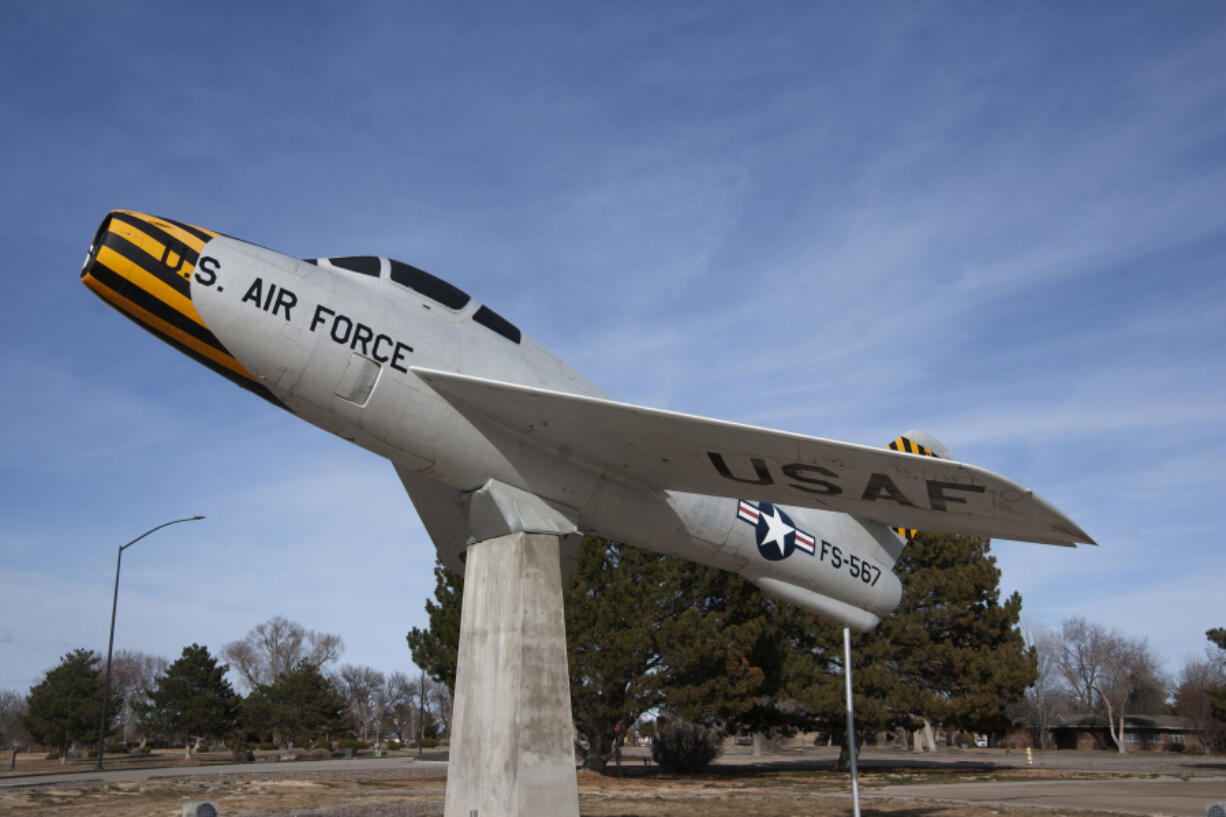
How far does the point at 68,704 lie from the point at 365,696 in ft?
177

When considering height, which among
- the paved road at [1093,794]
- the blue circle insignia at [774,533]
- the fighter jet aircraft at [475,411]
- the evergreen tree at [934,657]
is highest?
the fighter jet aircraft at [475,411]

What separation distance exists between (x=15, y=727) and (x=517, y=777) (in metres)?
113

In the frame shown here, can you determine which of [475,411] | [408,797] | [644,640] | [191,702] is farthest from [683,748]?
[191,702]

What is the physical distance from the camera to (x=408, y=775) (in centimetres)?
2784

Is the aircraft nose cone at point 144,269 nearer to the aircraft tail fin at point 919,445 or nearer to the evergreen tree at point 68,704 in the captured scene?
the aircraft tail fin at point 919,445

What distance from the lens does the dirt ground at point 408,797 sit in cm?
1470

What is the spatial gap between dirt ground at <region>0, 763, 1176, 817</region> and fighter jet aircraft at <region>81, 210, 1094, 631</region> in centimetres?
662

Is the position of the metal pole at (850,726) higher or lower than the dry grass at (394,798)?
higher

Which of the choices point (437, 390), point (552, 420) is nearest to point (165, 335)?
point (437, 390)

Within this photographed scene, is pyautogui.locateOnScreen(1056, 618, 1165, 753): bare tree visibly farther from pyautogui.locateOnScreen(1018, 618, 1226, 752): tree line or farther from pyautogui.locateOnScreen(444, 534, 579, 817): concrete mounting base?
pyautogui.locateOnScreen(444, 534, 579, 817): concrete mounting base

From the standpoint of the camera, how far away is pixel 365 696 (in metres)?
97.9

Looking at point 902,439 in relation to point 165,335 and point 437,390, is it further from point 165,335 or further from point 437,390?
point 165,335

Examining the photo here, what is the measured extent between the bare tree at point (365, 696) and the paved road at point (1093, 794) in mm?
85630

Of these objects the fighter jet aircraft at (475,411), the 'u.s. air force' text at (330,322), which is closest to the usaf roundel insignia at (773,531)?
the fighter jet aircraft at (475,411)
